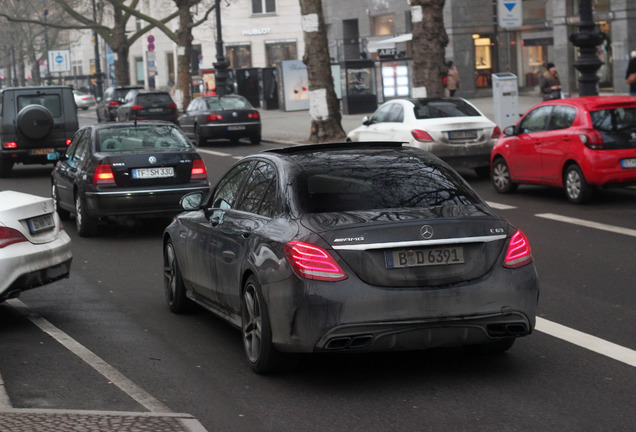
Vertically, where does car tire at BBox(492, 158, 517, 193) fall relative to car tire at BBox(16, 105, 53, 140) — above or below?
below

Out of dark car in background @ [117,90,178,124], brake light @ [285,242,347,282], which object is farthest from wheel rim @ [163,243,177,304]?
dark car in background @ [117,90,178,124]

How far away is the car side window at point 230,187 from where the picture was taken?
313 inches

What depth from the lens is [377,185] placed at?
6.94 m

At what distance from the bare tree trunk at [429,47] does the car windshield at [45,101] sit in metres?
7.99

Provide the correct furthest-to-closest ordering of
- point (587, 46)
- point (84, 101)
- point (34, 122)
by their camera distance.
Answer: point (84, 101)
point (34, 122)
point (587, 46)

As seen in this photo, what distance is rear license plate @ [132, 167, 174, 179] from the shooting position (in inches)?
564

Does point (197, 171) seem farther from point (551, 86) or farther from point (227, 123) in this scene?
point (551, 86)

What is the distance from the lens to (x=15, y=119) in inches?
955

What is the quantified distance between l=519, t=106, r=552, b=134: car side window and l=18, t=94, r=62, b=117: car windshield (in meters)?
11.2

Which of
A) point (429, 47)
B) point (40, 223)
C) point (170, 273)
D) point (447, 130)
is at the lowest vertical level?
point (170, 273)

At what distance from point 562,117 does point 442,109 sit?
3.99 metres

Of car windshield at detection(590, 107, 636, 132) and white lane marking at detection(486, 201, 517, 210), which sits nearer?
car windshield at detection(590, 107, 636, 132)

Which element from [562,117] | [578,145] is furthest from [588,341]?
[562,117]

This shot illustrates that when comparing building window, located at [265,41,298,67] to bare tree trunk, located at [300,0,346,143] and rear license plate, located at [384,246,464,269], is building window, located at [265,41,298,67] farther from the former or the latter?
rear license plate, located at [384,246,464,269]
